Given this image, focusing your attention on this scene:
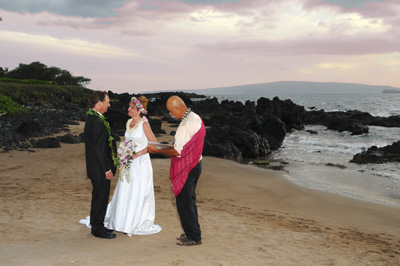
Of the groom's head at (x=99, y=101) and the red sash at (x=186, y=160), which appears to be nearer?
the red sash at (x=186, y=160)

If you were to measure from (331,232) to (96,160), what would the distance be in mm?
4674

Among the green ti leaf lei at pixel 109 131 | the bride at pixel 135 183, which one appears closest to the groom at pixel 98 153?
the green ti leaf lei at pixel 109 131

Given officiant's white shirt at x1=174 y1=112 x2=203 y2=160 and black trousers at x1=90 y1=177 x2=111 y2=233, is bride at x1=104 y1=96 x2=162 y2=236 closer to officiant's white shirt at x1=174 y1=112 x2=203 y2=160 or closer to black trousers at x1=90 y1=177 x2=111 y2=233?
black trousers at x1=90 y1=177 x2=111 y2=233

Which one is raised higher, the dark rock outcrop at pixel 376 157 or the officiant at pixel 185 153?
the officiant at pixel 185 153

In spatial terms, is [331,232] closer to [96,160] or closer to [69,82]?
[96,160]

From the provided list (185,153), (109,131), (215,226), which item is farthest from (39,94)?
(185,153)

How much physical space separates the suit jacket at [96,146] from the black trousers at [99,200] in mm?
118

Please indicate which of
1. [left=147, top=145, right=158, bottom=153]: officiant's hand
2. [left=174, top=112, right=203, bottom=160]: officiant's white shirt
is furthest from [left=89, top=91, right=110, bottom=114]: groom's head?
Result: [left=174, top=112, right=203, bottom=160]: officiant's white shirt

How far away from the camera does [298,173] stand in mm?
14391

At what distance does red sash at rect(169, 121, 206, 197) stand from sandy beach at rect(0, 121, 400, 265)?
1.00 metres

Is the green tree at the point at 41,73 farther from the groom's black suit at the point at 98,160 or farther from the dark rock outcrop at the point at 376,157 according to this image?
the groom's black suit at the point at 98,160

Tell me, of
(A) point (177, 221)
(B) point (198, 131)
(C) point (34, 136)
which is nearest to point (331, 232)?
(A) point (177, 221)

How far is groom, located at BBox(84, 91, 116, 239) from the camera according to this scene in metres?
5.10

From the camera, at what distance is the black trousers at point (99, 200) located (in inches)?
206
